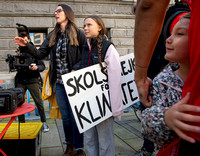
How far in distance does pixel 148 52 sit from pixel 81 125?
5.28ft

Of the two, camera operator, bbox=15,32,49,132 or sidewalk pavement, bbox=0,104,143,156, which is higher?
camera operator, bbox=15,32,49,132

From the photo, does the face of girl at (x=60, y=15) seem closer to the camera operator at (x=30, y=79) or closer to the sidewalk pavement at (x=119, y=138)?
the camera operator at (x=30, y=79)

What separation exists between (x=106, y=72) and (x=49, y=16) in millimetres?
7167

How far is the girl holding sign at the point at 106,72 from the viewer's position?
2.42m

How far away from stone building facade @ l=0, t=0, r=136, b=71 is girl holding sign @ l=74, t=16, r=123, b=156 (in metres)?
6.77

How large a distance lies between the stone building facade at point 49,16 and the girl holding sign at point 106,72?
6.77 m

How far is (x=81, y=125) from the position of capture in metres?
2.34

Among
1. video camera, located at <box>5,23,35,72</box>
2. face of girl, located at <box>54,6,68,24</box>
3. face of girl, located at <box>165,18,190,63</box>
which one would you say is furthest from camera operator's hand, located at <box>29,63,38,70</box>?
face of girl, located at <box>165,18,190,63</box>

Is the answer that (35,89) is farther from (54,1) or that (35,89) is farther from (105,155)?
(54,1)

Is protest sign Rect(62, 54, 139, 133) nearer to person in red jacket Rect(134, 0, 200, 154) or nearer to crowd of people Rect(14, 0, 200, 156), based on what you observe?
crowd of people Rect(14, 0, 200, 156)

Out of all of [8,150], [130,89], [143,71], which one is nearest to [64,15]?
[130,89]

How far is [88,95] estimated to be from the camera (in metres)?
2.40

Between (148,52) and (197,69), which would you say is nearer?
(197,69)

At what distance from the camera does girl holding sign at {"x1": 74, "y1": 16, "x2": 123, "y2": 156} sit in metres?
2.42
